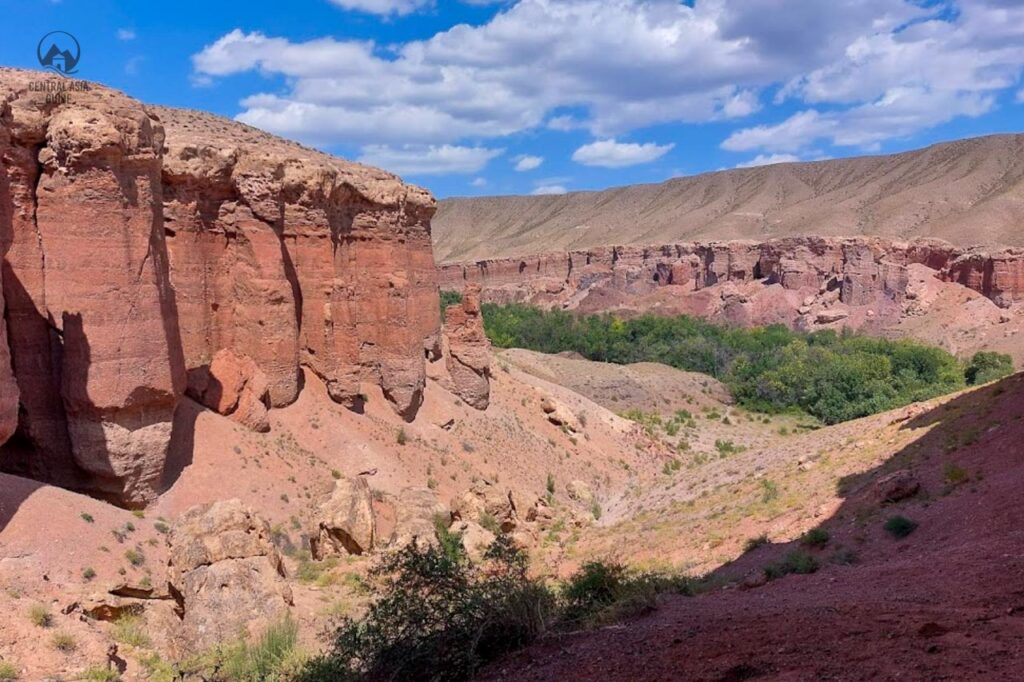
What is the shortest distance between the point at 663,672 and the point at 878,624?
6.03 ft

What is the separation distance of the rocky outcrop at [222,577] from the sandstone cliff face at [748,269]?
5893cm

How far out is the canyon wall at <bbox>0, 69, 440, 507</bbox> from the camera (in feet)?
44.6

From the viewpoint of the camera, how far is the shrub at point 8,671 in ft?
26.5

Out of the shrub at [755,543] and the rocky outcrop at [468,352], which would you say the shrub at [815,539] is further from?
the rocky outcrop at [468,352]

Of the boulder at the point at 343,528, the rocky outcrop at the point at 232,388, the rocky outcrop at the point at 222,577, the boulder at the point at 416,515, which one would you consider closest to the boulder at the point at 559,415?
the boulder at the point at 416,515

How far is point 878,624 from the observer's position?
6.41 metres

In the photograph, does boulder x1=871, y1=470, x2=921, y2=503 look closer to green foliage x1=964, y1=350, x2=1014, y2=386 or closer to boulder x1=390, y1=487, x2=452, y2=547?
boulder x1=390, y1=487, x2=452, y2=547

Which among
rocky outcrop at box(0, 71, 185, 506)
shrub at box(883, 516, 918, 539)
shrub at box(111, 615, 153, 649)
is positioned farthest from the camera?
rocky outcrop at box(0, 71, 185, 506)

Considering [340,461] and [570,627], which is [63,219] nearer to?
[340,461]

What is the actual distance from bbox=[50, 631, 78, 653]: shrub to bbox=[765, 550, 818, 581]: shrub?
343 inches

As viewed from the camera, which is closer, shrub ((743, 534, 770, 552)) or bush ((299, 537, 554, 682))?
bush ((299, 537, 554, 682))

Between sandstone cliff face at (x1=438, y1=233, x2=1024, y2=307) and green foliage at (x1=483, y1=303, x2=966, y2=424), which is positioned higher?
sandstone cliff face at (x1=438, y1=233, x2=1024, y2=307)

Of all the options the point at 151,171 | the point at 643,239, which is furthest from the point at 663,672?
the point at 643,239

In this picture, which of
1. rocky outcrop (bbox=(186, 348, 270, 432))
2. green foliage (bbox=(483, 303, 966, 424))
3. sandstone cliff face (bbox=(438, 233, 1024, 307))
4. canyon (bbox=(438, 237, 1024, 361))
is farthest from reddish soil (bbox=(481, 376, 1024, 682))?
sandstone cliff face (bbox=(438, 233, 1024, 307))
